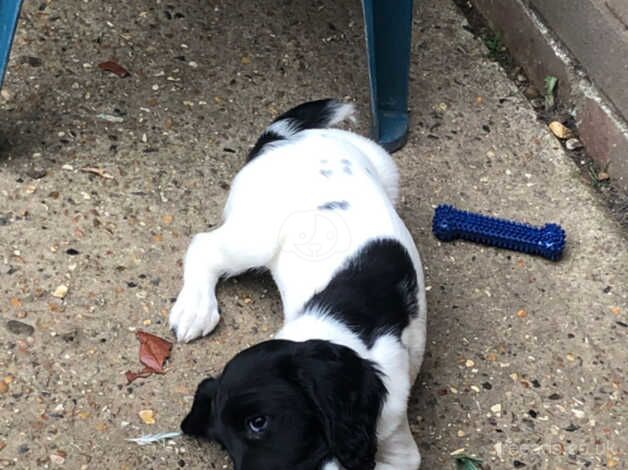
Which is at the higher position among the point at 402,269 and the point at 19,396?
the point at 402,269

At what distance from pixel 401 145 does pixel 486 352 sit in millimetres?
1160

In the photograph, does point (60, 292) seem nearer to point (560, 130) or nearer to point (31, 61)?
point (31, 61)

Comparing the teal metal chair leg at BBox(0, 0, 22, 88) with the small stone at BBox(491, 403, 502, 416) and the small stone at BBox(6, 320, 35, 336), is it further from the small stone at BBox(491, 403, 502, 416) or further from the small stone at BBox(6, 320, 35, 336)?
the small stone at BBox(491, 403, 502, 416)

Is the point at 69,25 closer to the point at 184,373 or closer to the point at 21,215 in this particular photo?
the point at 21,215

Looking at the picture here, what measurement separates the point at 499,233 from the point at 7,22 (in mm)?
1961

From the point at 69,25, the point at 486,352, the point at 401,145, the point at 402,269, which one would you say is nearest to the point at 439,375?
the point at 486,352

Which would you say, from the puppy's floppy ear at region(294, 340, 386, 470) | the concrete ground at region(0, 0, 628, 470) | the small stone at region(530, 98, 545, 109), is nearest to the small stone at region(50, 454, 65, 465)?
the concrete ground at region(0, 0, 628, 470)

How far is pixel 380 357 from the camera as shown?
3090 mm

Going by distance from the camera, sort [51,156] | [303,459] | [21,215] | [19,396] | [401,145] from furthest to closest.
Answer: [401,145], [51,156], [21,215], [19,396], [303,459]

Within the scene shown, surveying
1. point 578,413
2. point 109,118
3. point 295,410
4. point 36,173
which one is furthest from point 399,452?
point 109,118

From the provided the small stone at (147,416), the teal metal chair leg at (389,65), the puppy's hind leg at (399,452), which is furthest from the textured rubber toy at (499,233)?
the small stone at (147,416)

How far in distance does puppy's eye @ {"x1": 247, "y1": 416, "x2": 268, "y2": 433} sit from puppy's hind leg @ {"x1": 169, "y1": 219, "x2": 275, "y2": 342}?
93cm

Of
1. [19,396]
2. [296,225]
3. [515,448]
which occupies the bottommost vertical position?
[515,448]

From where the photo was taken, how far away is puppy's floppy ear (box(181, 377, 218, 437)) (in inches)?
123
